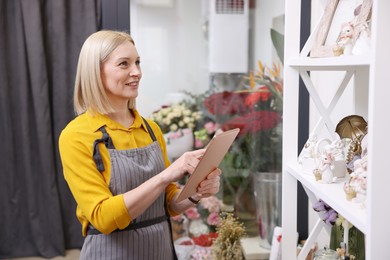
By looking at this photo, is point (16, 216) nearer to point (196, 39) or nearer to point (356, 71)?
point (196, 39)

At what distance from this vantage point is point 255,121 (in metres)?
2.51

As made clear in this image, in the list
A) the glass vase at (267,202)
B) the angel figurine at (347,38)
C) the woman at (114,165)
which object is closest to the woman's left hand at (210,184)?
the woman at (114,165)

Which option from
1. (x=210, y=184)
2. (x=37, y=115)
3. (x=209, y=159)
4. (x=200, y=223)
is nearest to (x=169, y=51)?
(x=37, y=115)

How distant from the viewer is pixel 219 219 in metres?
2.46

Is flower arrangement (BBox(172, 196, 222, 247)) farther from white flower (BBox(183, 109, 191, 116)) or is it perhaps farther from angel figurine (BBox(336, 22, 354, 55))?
angel figurine (BBox(336, 22, 354, 55))

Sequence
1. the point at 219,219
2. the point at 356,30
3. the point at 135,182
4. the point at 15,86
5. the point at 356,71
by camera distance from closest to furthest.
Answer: the point at 356,30 < the point at 135,182 < the point at 356,71 < the point at 219,219 < the point at 15,86

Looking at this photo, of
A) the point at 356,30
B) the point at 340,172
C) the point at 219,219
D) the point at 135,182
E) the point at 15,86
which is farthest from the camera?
the point at 15,86

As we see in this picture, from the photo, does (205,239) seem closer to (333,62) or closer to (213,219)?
(213,219)

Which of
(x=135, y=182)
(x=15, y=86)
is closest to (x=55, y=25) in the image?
(x=15, y=86)

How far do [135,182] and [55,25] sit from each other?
1.38 metres

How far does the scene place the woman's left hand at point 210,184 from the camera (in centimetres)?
155

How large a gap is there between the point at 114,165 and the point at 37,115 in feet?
4.22

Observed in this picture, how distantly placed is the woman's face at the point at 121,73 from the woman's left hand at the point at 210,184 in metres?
0.38

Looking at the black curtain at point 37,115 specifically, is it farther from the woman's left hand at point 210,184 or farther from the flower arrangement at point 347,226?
the flower arrangement at point 347,226
